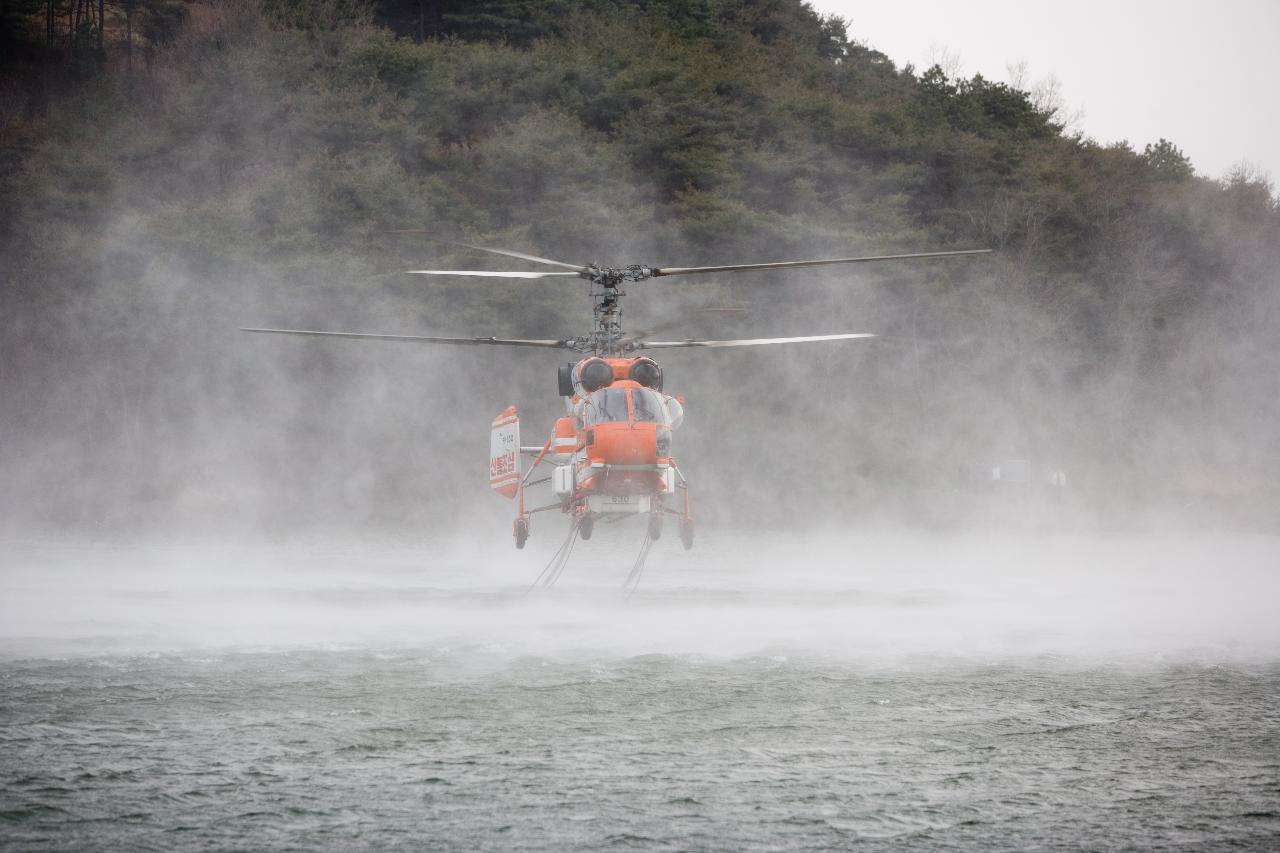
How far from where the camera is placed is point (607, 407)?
2228cm

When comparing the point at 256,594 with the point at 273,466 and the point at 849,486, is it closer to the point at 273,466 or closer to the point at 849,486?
the point at 273,466

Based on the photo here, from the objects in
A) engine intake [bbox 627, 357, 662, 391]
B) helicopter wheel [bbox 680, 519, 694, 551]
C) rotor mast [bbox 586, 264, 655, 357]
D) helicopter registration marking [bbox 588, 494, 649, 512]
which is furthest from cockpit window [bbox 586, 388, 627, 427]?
helicopter wheel [bbox 680, 519, 694, 551]

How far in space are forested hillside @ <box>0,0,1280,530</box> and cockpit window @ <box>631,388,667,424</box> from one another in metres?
32.2

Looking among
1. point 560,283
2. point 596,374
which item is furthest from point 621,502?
point 560,283

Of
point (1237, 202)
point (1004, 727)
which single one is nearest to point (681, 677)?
point (1004, 727)

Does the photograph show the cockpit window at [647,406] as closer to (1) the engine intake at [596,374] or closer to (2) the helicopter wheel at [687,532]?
(1) the engine intake at [596,374]

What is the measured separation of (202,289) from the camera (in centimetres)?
5528

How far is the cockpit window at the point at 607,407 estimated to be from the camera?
22.2 m

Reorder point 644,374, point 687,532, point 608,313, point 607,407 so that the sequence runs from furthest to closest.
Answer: point 608,313 < point 687,532 < point 644,374 < point 607,407

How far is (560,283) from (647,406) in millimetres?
33305

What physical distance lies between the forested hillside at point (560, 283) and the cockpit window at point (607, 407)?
32037 millimetres

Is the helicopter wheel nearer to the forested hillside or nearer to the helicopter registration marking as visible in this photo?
the helicopter registration marking

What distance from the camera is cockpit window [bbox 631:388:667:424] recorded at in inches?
875

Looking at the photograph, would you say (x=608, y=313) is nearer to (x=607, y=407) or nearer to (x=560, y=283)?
(x=607, y=407)
